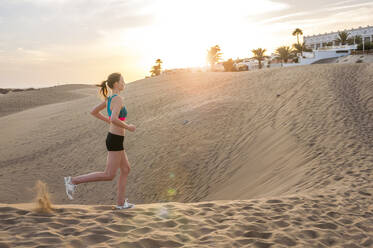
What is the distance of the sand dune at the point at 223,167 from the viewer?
406 cm

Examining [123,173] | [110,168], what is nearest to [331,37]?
[123,173]

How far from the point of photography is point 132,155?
12938mm

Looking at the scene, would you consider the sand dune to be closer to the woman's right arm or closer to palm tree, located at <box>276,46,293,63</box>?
the woman's right arm

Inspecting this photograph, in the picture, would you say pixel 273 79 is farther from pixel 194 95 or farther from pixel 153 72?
pixel 153 72

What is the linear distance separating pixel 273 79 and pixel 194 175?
11.4m

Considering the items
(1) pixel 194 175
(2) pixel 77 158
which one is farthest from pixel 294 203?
(2) pixel 77 158

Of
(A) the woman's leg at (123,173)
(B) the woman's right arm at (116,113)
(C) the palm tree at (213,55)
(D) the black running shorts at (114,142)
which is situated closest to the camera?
(B) the woman's right arm at (116,113)

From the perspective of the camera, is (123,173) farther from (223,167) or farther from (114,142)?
(223,167)

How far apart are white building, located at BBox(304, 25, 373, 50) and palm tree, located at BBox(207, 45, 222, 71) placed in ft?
86.9

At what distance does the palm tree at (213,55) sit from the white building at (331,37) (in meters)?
26.5

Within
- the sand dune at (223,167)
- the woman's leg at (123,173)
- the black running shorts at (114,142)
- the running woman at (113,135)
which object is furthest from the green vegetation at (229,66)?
the black running shorts at (114,142)

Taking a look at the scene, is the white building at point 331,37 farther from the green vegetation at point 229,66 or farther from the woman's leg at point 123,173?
the woman's leg at point 123,173

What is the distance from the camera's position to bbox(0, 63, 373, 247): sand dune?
160 inches

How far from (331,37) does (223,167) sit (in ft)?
298
